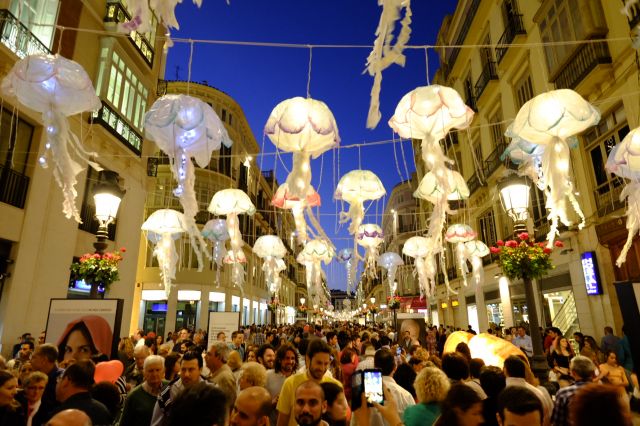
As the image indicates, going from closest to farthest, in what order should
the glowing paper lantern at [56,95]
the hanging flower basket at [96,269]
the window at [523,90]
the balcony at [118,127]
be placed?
1. the glowing paper lantern at [56,95]
2. the hanging flower basket at [96,269]
3. the balcony at [118,127]
4. the window at [523,90]

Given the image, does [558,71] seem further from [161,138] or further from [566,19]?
[161,138]

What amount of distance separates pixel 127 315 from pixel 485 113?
57.3 ft

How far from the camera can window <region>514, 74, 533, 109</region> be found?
48.4 feet

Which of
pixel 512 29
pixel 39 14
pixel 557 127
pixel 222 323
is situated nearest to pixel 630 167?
pixel 557 127

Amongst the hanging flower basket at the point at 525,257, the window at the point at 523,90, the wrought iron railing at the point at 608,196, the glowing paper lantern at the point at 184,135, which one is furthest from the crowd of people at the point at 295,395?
the window at the point at 523,90

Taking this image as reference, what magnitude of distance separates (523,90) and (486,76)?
3.15 meters

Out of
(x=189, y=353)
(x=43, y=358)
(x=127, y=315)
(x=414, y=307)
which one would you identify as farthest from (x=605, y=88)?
(x=414, y=307)

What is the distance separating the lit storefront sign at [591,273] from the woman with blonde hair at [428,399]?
958cm

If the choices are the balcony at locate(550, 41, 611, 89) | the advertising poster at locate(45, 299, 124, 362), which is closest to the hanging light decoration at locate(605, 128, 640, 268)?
the balcony at locate(550, 41, 611, 89)

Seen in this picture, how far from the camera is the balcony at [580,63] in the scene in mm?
9898

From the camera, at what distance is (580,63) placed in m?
10.7

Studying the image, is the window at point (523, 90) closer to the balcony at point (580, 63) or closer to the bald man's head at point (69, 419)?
the balcony at point (580, 63)

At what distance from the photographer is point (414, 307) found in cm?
3080

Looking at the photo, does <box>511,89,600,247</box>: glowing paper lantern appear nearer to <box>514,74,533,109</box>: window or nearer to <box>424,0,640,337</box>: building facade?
<box>424,0,640,337</box>: building facade
